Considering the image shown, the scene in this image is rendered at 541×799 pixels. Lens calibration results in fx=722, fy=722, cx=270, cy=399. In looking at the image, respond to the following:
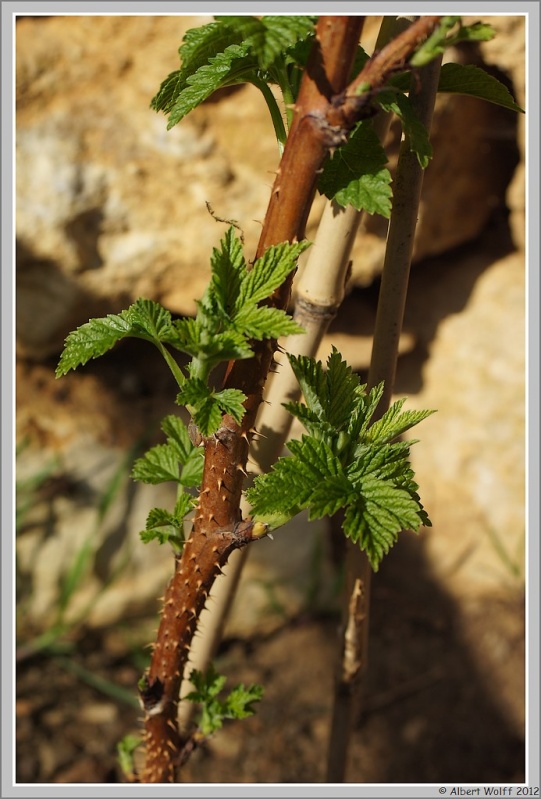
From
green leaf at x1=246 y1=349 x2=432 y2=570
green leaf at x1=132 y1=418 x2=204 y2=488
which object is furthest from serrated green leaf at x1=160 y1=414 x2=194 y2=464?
green leaf at x1=246 y1=349 x2=432 y2=570

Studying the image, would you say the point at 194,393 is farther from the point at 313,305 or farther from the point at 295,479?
the point at 313,305

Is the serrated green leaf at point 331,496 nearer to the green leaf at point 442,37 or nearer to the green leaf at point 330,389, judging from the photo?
the green leaf at point 330,389

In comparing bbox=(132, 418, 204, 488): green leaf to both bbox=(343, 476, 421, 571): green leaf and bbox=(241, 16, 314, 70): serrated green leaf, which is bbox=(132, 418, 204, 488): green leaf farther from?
bbox=(241, 16, 314, 70): serrated green leaf

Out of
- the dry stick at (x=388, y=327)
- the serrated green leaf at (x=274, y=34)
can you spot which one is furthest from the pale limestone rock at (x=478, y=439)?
the serrated green leaf at (x=274, y=34)

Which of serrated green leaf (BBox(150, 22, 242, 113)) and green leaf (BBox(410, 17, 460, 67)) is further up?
serrated green leaf (BBox(150, 22, 242, 113))

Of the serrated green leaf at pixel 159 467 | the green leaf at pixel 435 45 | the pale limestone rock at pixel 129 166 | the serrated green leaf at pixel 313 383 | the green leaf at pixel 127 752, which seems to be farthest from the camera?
the pale limestone rock at pixel 129 166

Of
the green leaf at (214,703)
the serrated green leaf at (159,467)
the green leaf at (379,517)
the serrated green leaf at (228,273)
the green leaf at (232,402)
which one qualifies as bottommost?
the green leaf at (214,703)

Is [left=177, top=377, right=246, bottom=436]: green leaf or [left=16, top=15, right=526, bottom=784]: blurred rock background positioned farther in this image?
[left=16, top=15, right=526, bottom=784]: blurred rock background

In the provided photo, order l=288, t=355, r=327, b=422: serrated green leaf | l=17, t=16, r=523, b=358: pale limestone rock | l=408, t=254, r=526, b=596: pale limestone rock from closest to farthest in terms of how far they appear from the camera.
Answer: l=288, t=355, r=327, b=422: serrated green leaf → l=17, t=16, r=523, b=358: pale limestone rock → l=408, t=254, r=526, b=596: pale limestone rock
